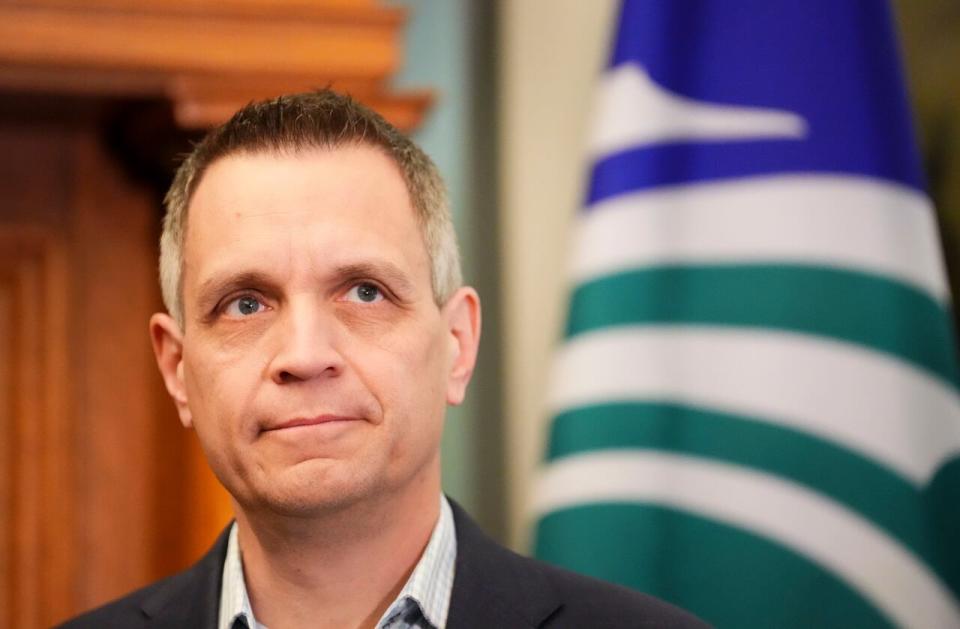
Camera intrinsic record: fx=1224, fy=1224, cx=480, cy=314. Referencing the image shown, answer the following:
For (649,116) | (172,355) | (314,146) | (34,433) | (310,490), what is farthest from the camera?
(34,433)

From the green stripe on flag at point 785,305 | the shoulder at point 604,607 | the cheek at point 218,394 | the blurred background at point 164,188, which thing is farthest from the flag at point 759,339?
the cheek at point 218,394

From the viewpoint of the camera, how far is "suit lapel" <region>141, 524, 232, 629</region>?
126 centimetres

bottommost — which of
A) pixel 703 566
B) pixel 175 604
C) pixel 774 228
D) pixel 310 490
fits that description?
pixel 703 566

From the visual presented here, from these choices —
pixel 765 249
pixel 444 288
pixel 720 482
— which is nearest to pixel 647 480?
pixel 720 482

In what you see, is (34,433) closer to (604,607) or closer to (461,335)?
(461,335)

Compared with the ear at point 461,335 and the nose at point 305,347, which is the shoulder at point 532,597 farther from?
the nose at point 305,347

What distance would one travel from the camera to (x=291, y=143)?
1.20 m

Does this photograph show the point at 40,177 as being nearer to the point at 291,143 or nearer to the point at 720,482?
the point at 291,143

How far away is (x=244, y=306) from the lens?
45.6 inches

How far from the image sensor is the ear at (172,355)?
49.9 inches

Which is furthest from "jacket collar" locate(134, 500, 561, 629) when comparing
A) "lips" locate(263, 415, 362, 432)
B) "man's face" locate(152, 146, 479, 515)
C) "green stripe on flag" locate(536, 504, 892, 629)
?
"green stripe on flag" locate(536, 504, 892, 629)

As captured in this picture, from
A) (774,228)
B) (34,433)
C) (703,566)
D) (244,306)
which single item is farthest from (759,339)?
(34,433)

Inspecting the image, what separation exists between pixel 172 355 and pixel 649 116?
0.90 m

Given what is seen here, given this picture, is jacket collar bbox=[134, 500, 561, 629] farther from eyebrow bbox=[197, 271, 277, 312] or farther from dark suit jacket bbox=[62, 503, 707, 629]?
eyebrow bbox=[197, 271, 277, 312]
